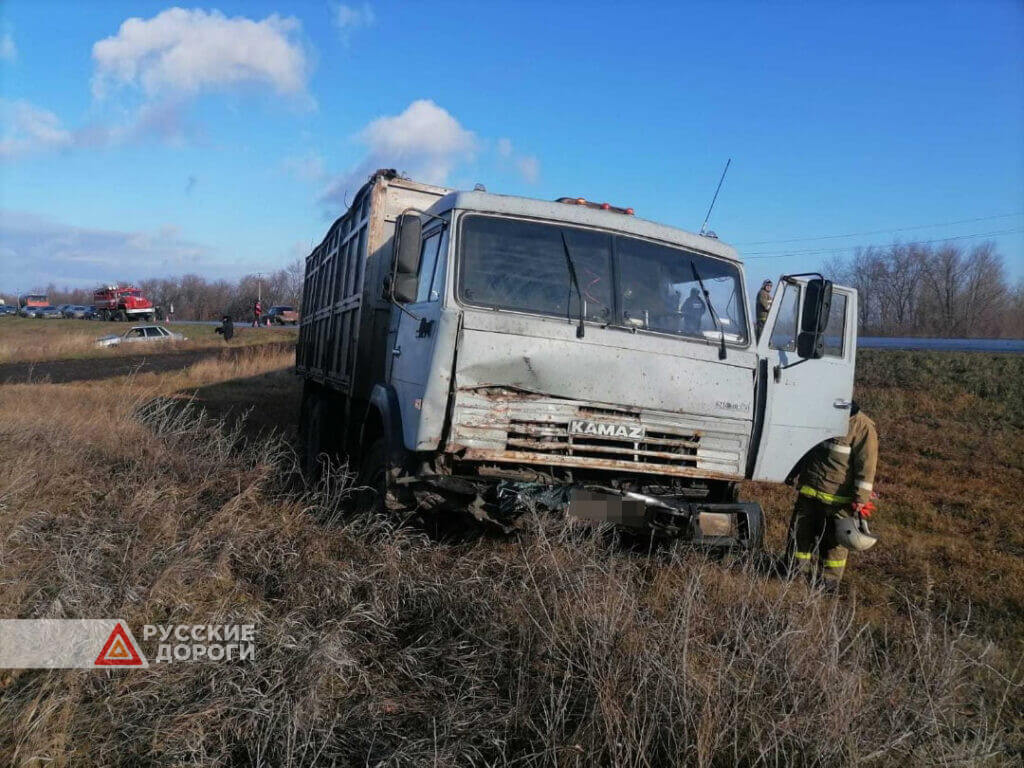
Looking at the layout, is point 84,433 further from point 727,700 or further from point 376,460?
point 727,700

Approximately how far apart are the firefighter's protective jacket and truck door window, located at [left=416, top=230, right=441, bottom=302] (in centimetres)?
296

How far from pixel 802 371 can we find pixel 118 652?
4.27m

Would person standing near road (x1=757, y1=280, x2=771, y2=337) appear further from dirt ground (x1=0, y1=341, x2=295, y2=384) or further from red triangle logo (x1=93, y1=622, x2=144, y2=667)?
dirt ground (x1=0, y1=341, x2=295, y2=384)

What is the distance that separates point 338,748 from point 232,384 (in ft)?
54.6

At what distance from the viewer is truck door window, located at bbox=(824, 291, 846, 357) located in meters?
5.27

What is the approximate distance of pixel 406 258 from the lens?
15.5ft

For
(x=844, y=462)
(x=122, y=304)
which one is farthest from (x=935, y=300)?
(x=122, y=304)

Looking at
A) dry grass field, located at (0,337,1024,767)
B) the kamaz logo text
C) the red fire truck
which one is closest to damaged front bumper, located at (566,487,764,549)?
dry grass field, located at (0,337,1024,767)

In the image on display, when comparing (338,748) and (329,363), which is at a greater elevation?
(329,363)

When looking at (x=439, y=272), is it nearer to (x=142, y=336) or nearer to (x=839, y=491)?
(x=839, y=491)

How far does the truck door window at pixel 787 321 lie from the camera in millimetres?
5113

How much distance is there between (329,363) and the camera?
806 centimetres

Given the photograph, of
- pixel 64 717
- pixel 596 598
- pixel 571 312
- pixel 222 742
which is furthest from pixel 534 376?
pixel 64 717

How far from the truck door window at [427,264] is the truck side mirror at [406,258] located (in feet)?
0.64
